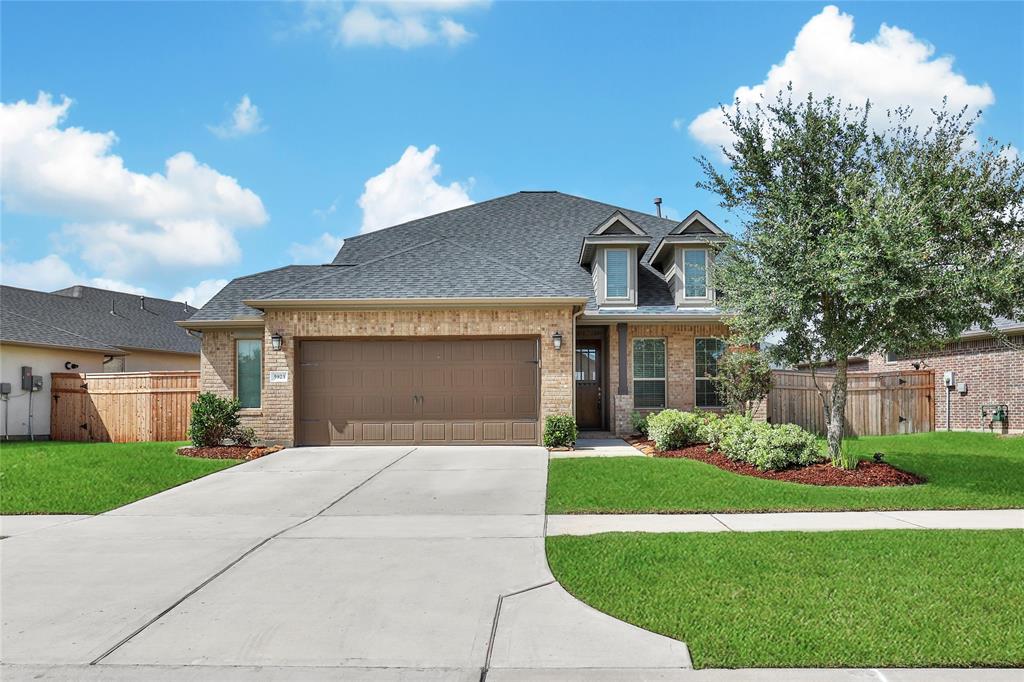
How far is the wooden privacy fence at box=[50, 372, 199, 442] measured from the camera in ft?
52.3

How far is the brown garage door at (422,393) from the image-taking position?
45.9 ft

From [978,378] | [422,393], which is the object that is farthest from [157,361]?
[978,378]

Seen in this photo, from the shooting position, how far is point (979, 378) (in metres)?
16.4

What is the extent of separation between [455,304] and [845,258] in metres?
7.54

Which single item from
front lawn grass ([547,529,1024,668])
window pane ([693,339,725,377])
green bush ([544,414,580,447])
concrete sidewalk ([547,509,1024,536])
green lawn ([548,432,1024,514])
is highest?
window pane ([693,339,725,377])

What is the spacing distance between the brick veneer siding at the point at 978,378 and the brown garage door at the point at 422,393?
9.97 meters

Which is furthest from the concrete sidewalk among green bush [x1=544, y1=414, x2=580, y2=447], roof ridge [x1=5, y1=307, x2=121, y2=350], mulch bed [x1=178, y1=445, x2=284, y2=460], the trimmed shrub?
roof ridge [x1=5, y1=307, x2=121, y2=350]

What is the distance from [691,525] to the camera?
7.12 metres

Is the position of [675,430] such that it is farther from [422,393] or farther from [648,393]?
[422,393]

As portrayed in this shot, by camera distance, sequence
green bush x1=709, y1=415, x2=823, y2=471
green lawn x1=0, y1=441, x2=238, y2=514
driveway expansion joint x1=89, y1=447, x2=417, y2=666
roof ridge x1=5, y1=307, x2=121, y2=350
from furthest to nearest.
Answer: roof ridge x1=5, y1=307, x2=121, y2=350
green bush x1=709, y1=415, x2=823, y2=471
green lawn x1=0, y1=441, x2=238, y2=514
driveway expansion joint x1=89, y1=447, x2=417, y2=666

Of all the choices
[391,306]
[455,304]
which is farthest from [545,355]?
[391,306]

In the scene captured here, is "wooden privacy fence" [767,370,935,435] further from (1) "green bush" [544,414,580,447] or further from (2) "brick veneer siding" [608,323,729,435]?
(1) "green bush" [544,414,580,447]

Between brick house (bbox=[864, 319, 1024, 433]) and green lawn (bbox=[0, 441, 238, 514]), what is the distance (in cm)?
1498

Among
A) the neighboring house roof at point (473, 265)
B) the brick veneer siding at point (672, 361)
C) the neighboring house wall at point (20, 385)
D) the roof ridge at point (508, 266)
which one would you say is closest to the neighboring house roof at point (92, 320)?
the neighboring house wall at point (20, 385)
